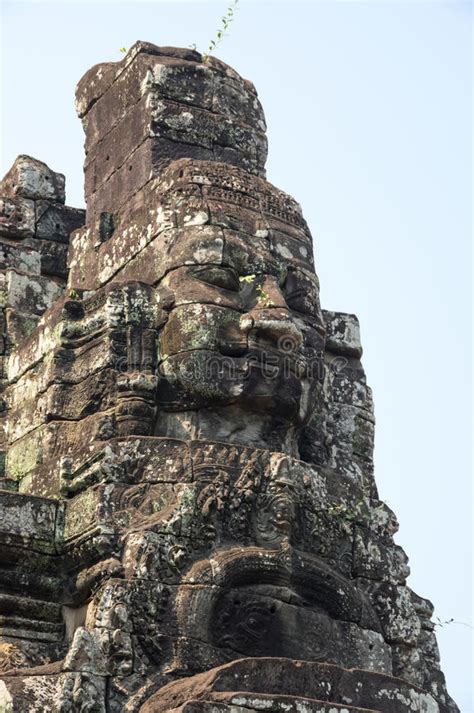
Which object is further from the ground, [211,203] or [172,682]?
[211,203]

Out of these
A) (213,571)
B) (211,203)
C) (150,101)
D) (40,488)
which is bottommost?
(213,571)

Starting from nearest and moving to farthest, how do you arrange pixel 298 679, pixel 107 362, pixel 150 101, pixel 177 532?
pixel 298 679, pixel 177 532, pixel 107 362, pixel 150 101

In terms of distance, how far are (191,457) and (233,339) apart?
1.13m

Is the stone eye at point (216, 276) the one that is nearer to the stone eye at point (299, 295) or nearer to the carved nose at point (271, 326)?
the carved nose at point (271, 326)

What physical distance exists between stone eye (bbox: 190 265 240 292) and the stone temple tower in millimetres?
20

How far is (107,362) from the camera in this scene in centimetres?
1465

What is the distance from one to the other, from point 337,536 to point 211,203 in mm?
3003

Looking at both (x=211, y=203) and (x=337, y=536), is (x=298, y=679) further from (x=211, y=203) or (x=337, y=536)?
(x=211, y=203)

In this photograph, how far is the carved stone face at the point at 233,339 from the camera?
14.5m

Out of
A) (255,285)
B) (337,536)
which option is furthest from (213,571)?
(255,285)

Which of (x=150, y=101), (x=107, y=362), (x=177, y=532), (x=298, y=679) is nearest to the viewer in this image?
(x=298, y=679)

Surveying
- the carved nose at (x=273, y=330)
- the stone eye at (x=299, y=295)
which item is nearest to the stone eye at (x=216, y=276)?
the carved nose at (x=273, y=330)

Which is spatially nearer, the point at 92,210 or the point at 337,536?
the point at 337,536

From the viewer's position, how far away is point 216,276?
49.1 ft
